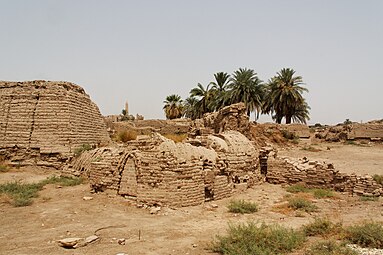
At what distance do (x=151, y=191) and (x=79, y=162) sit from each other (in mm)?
6739

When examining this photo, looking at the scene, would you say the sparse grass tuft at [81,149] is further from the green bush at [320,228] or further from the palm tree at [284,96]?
the palm tree at [284,96]

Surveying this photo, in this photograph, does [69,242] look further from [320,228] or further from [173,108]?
[173,108]

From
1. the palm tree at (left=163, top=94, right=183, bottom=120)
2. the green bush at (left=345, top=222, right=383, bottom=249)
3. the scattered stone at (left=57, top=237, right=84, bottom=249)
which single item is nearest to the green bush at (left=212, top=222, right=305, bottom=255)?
the green bush at (left=345, top=222, right=383, bottom=249)

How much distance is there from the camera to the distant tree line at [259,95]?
1292 inches

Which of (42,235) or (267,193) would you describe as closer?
(42,235)

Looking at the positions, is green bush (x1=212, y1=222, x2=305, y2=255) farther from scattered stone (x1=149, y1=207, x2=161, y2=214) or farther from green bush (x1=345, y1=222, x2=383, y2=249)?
scattered stone (x1=149, y1=207, x2=161, y2=214)

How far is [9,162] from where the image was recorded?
15.7m

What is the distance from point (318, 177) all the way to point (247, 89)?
2149 centimetres

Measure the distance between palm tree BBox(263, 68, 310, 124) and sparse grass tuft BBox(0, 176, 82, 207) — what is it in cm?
2653

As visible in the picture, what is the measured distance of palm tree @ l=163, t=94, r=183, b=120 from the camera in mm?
48472

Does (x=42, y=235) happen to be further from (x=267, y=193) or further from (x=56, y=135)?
(x=56, y=135)

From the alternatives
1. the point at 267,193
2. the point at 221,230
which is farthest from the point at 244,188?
the point at 221,230

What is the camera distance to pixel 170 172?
351 inches

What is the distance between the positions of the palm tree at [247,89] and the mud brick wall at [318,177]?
19.7 meters
